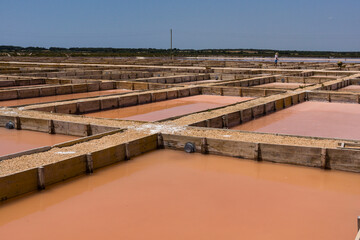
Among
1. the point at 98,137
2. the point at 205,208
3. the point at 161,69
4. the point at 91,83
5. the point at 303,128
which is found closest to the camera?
the point at 205,208

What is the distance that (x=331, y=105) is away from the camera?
13.5 metres

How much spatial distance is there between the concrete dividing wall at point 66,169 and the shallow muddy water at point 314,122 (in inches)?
127

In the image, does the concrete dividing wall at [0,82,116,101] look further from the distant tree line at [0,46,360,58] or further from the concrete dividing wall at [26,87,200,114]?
the distant tree line at [0,46,360,58]

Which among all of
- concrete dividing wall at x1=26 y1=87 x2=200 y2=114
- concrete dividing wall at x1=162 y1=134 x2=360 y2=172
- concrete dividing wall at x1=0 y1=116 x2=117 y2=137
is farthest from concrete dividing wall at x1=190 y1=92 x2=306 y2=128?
concrete dividing wall at x1=26 y1=87 x2=200 y2=114

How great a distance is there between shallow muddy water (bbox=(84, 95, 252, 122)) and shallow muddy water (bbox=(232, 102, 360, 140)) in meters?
2.20

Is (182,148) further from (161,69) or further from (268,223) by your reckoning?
(161,69)

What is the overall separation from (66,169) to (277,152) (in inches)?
128

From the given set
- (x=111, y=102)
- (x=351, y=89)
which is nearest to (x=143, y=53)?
(x=351, y=89)

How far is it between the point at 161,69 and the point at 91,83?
31.9ft

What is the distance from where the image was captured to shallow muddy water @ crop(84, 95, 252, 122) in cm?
1155

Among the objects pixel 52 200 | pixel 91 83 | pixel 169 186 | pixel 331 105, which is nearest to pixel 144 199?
pixel 169 186

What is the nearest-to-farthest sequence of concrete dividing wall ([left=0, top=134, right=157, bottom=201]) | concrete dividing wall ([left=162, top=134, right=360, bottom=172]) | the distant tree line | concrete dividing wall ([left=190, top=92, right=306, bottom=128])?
concrete dividing wall ([left=0, top=134, right=157, bottom=201]) → concrete dividing wall ([left=162, top=134, right=360, bottom=172]) → concrete dividing wall ([left=190, top=92, right=306, bottom=128]) → the distant tree line

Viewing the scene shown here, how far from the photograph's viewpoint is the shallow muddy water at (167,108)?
11.6 m

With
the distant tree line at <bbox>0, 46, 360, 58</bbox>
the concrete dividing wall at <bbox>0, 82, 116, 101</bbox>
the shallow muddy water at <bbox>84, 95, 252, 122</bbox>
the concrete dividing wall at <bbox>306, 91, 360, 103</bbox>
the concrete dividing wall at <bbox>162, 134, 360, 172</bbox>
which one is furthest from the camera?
the distant tree line at <bbox>0, 46, 360, 58</bbox>
